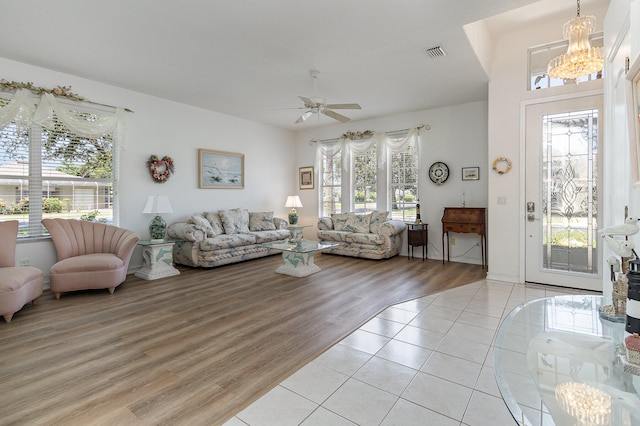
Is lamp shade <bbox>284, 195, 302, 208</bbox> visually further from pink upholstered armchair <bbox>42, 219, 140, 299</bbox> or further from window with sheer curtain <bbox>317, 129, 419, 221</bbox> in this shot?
pink upholstered armchair <bbox>42, 219, 140, 299</bbox>

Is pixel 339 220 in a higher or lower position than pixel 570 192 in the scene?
lower

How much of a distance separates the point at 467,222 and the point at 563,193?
1495 millimetres

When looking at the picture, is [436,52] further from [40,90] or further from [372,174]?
[40,90]

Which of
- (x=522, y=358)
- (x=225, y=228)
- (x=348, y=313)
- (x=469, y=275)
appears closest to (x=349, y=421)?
(x=522, y=358)

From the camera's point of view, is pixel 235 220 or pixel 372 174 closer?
pixel 235 220

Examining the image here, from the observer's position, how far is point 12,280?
2943 millimetres

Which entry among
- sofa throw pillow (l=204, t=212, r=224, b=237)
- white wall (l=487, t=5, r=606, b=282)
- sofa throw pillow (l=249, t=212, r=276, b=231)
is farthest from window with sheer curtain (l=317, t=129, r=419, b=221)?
sofa throw pillow (l=204, t=212, r=224, b=237)

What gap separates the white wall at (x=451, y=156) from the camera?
5547 mm

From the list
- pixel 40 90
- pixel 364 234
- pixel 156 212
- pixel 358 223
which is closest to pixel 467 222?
pixel 364 234

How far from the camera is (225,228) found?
19.1 feet

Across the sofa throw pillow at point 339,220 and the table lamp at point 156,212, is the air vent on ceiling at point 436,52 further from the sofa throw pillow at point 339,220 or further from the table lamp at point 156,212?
the table lamp at point 156,212

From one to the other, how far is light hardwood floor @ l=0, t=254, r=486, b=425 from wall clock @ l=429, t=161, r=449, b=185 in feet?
6.86

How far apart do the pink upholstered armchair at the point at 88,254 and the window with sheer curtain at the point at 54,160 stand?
0.35 metres

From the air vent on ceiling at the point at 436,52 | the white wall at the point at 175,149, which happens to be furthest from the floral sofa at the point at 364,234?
the air vent on ceiling at the point at 436,52
